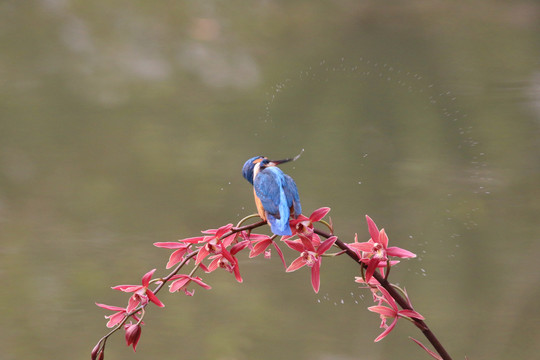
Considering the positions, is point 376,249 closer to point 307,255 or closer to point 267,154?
point 307,255

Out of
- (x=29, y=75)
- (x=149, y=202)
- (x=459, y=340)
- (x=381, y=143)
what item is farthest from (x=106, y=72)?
(x=459, y=340)

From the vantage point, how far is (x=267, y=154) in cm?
96

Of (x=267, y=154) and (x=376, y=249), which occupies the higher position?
(x=267, y=154)

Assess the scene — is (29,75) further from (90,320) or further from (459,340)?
(459,340)

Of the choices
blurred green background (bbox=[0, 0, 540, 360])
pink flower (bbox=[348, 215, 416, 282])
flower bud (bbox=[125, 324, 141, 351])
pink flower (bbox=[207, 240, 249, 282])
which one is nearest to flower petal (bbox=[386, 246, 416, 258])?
pink flower (bbox=[348, 215, 416, 282])

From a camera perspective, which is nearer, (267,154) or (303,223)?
(303,223)

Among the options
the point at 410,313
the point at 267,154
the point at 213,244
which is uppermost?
the point at 267,154

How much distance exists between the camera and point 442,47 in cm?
94

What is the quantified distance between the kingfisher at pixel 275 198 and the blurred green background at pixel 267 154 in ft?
1.64

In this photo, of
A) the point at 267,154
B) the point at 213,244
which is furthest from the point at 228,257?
the point at 267,154

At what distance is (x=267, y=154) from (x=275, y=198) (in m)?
0.53

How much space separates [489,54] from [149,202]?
25.7 inches

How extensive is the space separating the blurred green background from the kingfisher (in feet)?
1.64

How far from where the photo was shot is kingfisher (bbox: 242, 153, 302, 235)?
0.42m
